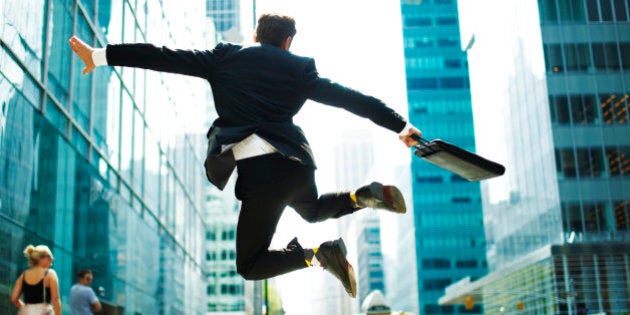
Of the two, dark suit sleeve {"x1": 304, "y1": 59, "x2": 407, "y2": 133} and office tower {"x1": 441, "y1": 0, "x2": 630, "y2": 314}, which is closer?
dark suit sleeve {"x1": 304, "y1": 59, "x2": 407, "y2": 133}

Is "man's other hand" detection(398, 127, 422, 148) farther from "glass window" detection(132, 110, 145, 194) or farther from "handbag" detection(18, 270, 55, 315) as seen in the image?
"glass window" detection(132, 110, 145, 194)

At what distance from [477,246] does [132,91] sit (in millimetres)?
100761

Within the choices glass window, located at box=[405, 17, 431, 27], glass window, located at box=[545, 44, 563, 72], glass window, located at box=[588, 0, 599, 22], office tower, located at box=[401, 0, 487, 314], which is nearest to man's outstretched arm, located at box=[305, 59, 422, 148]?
glass window, located at box=[545, 44, 563, 72]

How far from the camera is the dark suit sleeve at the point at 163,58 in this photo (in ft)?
13.4

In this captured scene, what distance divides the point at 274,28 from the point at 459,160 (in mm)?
1279

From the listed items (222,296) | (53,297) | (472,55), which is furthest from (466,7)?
(53,297)

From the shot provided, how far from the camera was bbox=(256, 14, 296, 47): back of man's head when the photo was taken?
4297 mm

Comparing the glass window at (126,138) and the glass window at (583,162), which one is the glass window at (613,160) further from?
the glass window at (126,138)

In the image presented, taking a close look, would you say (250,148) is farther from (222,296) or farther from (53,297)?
(222,296)

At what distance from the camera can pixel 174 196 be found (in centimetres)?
2661

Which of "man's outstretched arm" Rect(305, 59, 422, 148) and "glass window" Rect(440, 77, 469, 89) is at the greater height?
"glass window" Rect(440, 77, 469, 89)

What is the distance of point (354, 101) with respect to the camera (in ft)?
13.6

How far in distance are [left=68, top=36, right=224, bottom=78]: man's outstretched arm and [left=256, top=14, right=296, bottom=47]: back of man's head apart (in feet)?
0.93

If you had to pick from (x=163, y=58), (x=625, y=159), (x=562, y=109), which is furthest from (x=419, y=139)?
(x=562, y=109)
